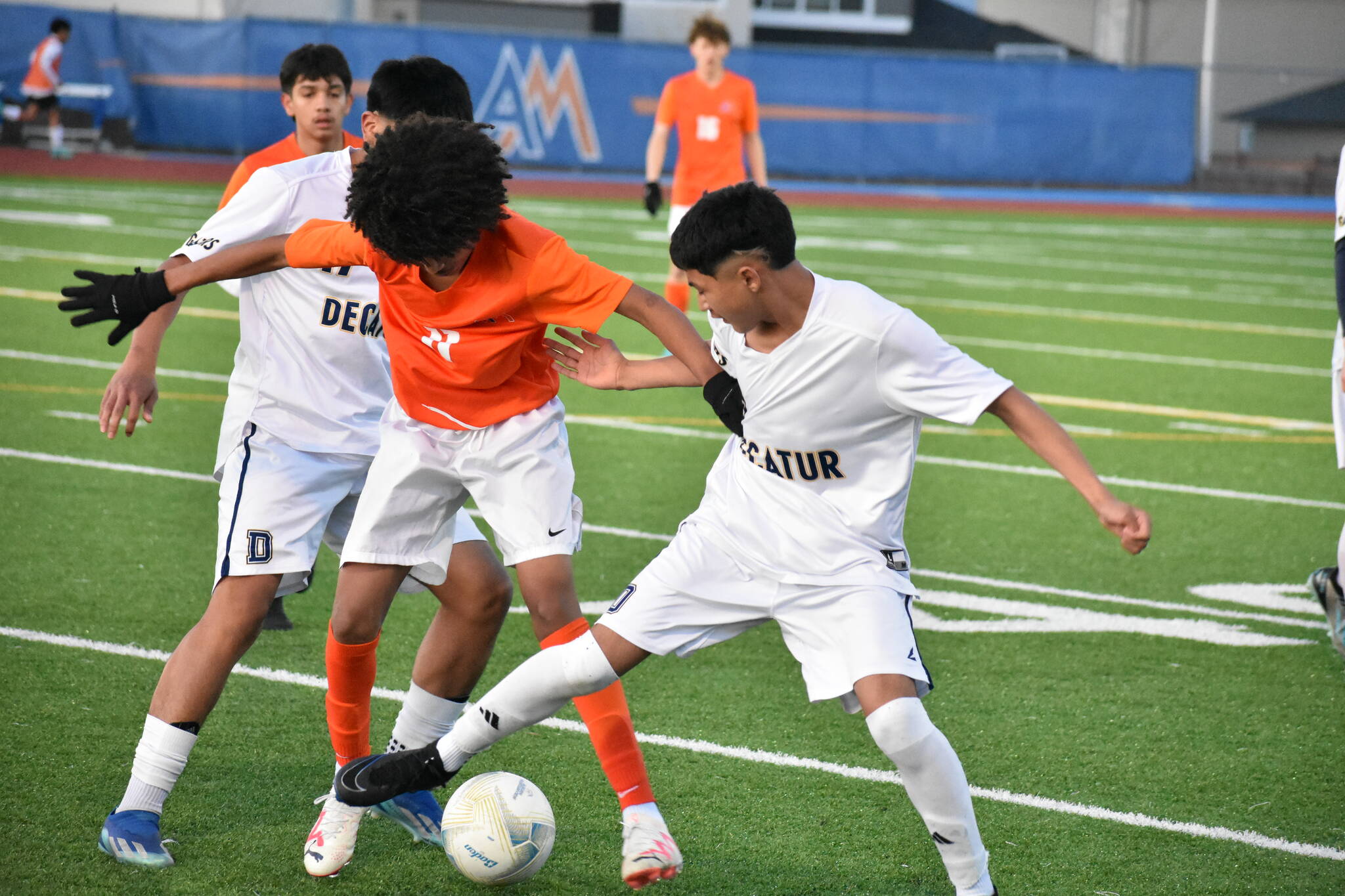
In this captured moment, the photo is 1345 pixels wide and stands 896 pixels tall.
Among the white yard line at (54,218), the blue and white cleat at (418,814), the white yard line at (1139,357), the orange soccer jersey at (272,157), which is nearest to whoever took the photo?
the blue and white cleat at (418,814)

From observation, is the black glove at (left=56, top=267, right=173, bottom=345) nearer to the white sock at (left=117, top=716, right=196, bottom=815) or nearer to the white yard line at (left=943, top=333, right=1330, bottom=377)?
the white sock at (left=117, top=716, right=196, bottom=815)

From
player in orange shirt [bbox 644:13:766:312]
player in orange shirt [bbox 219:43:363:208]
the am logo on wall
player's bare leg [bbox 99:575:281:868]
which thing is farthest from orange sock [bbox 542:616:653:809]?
the am logo on wall

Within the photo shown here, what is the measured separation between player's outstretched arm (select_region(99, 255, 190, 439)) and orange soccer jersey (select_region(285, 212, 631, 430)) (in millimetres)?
613

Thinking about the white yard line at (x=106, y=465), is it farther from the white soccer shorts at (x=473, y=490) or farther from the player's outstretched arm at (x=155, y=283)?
the white soccer shorts at (x=473, y=490)

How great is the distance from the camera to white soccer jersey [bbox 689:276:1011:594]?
341 cm

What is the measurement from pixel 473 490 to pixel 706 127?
974 centimetres

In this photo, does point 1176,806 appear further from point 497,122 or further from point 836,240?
point 497,122

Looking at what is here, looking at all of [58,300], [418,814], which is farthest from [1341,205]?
[58,300]

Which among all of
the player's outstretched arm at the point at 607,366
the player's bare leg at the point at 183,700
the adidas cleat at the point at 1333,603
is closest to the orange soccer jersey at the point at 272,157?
the player's outstretched arm at the point at 607,366

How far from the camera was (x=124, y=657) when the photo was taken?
500 centimetres

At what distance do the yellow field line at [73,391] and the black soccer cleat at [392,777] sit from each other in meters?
6.09

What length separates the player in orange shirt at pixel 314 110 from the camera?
4637 millimetres

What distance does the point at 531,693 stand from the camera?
3.57m

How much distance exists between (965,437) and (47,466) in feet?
16.7
